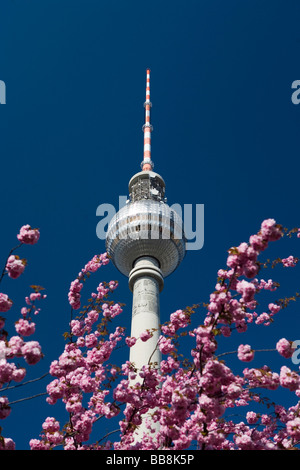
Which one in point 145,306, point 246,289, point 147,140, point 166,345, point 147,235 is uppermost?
point 147,140

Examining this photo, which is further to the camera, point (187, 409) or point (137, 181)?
point (137, 181)

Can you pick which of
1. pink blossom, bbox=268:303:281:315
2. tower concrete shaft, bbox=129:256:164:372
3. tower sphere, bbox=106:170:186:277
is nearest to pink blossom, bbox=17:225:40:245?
pink blossom, bbox=268:303:281:315

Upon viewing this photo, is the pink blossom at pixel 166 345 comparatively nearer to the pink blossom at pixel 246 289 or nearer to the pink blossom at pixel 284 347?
the pink blossom at pixel 284 347

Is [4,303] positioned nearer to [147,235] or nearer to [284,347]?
[284,347]

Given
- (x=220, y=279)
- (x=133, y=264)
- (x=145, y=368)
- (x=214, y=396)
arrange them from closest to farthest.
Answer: (x=214, y=396), (x=220, y=279), (x=145, y=368), (x=133, y=264)

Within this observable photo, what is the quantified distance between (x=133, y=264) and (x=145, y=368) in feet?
95.2

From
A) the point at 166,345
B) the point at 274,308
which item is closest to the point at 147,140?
the point at 274,308

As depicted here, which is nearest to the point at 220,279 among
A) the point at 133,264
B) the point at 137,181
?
the point at 133,264

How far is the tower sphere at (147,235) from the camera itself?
37.4 metres

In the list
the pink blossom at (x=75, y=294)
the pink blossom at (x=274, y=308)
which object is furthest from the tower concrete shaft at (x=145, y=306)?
the pink blossom at (x=274, y=308)

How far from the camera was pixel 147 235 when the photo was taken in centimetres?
3731
